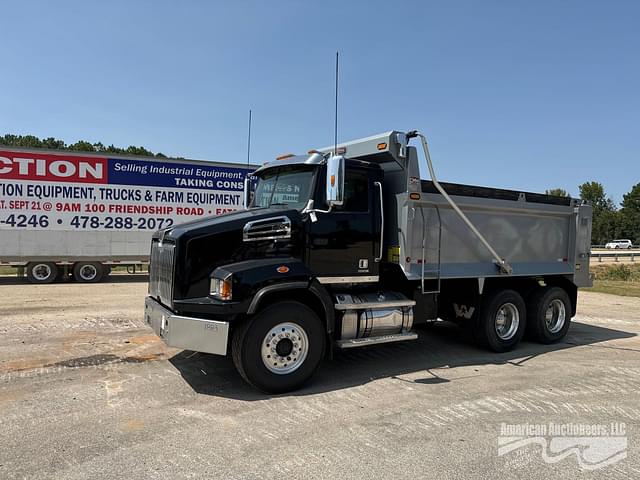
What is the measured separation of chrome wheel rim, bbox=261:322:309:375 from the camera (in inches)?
213

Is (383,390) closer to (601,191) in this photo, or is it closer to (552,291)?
(552,291)

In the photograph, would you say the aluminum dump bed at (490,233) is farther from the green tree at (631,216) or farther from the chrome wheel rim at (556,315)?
the green tree at (631,216)

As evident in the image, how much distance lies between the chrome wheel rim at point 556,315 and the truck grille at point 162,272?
6.25 m

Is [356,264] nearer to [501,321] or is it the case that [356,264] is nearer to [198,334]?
[198,334]

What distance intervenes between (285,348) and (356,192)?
218 centimetres

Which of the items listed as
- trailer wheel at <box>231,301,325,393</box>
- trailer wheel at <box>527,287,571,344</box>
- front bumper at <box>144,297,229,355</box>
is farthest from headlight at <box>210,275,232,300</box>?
trailer wheel at <box>527,287,571,344</box>

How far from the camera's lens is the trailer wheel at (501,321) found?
745 centimetres

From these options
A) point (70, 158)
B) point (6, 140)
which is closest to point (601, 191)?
point (6, 140)

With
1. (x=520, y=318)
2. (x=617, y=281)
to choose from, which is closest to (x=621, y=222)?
(x=617, y=281)

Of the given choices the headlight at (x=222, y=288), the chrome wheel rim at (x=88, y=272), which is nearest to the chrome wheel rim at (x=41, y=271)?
the chrome wheel rim at (x=88, y=272)

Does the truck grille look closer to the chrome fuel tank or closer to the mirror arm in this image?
the mirror arm

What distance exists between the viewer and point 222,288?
5.24m

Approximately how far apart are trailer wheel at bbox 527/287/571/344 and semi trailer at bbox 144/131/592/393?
0.08 feet

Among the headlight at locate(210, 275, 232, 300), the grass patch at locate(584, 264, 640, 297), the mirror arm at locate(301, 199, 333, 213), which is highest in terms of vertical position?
the mirror arm at locate(301, 199, 333, 213)
